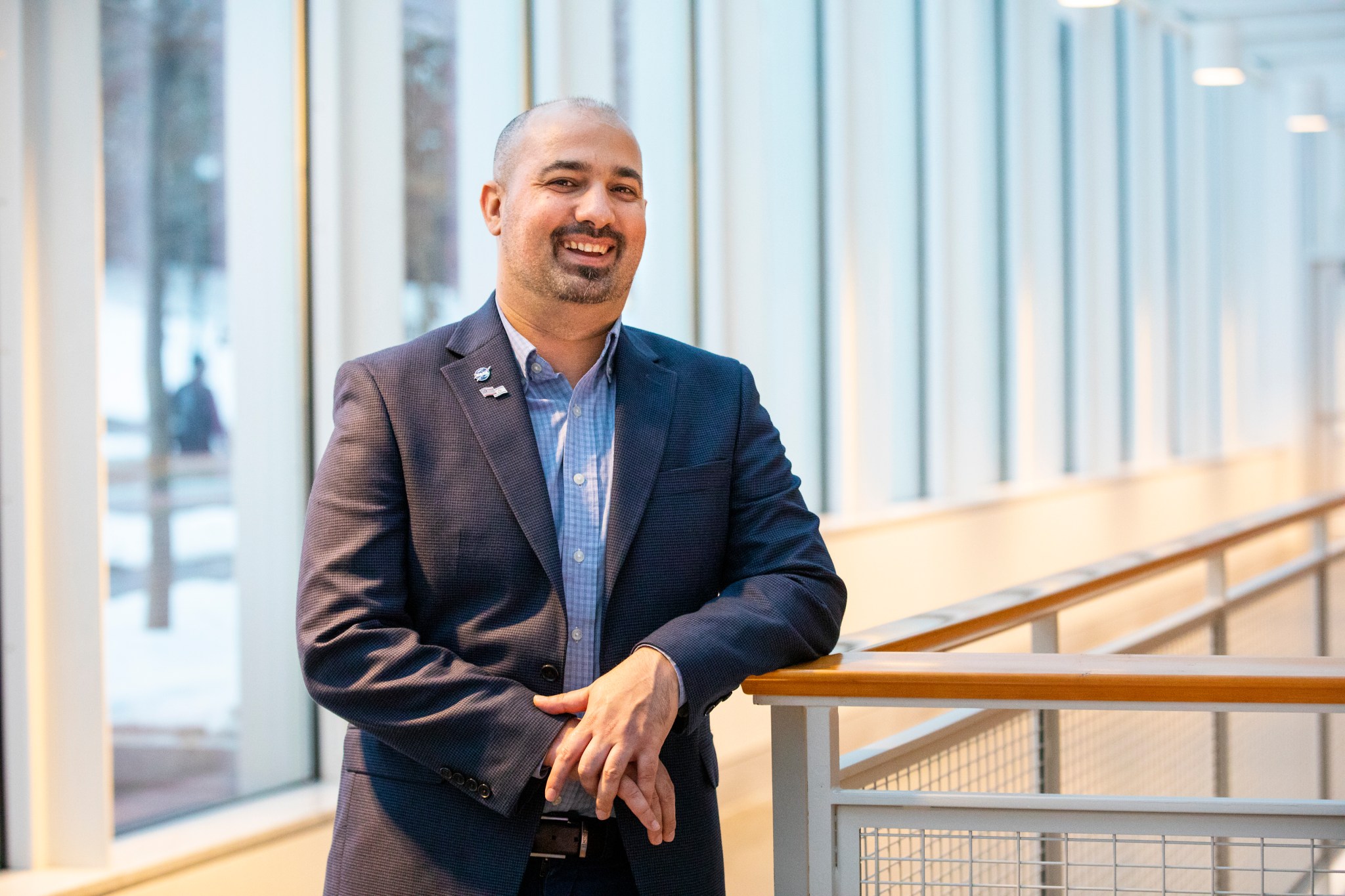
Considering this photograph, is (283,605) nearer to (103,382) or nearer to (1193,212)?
(103,382)

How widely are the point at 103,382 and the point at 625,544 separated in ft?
6.72

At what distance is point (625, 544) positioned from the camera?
5.77 ft

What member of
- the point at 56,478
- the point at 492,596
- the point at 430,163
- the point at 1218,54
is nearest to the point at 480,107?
the point at 430,163

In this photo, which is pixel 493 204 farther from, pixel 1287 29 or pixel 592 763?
pixel 1287 29

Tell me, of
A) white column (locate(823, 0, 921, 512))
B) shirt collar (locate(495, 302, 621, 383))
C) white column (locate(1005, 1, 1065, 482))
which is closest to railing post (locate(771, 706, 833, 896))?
shirt collar (locate(495, 302, 621, 383))

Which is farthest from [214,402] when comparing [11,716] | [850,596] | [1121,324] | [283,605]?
[1121,324]

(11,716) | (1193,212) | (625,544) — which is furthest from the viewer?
(1193,212)

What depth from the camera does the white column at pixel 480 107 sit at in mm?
4520

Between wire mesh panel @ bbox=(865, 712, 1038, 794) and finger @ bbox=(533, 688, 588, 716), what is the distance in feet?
1.72

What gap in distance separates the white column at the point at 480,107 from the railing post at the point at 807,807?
2918 mm

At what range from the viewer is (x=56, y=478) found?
315 cm

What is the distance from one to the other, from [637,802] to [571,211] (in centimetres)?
77

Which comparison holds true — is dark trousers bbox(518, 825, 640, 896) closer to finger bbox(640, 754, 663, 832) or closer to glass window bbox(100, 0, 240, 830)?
finger bbox(640, 754, 663, 832)

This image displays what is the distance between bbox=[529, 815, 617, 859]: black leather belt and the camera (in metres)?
1.68
